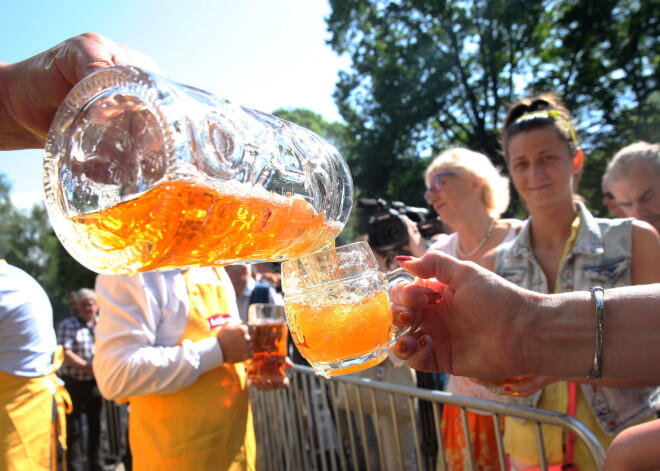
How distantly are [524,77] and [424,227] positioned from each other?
1681 cm

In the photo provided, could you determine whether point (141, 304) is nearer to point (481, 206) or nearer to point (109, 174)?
point (109, 174)

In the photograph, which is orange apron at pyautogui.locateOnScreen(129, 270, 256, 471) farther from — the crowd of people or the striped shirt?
the striped shirt

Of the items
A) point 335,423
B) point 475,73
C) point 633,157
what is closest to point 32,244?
point 475,73

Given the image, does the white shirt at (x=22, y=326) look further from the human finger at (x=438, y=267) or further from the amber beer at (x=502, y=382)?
the amber beer at (x=502, y=382)

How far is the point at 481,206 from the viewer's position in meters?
2.99

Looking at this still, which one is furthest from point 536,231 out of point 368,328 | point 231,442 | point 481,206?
point 231,442

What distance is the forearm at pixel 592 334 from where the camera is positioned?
1.17 metres

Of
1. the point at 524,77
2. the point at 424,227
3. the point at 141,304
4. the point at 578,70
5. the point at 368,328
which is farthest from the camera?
the point at 524,77

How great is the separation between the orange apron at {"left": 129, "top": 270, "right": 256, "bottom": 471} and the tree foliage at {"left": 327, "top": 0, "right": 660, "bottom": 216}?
1470 cm

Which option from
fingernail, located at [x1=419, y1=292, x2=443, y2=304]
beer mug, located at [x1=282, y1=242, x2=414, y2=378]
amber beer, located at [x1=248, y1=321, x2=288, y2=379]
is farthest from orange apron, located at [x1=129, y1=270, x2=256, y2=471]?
fingernail, located at [x1=419, y1=292, x2=443, y2=304]

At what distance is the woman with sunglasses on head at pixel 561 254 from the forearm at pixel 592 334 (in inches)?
19.0

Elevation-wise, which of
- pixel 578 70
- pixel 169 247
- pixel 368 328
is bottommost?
pixel 368 328

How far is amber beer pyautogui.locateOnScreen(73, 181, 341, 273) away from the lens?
2.53 feet

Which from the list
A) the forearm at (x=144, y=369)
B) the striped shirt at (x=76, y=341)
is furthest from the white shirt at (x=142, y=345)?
the striped shirt at (x=76, y=341)
